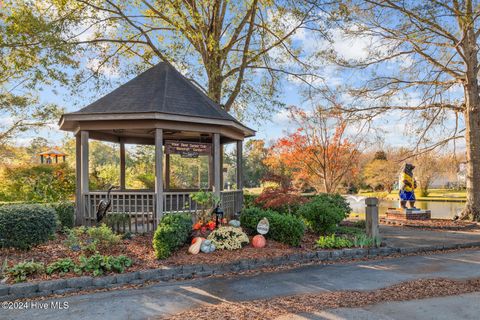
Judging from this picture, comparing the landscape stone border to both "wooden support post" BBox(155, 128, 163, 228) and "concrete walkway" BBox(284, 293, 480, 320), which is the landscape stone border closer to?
"concrete walkway" BBox(284, 293, 480, 320)

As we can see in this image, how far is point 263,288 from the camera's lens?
5.06 meters

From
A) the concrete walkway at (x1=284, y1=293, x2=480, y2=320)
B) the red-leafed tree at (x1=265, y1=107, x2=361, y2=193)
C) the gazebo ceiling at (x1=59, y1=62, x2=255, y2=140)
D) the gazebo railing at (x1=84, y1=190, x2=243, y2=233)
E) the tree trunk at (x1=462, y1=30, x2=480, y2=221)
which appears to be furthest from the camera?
the red-leafed tree at (x1=265, y1=107, x2=361, y2=193)

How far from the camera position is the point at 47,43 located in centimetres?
1105

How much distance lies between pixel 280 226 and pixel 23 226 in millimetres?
5034

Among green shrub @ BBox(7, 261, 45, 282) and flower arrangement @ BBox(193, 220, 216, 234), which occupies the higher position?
flower arrangement @ BBox(193, 220, 216, 234)

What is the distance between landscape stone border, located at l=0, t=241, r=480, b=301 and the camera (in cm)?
490

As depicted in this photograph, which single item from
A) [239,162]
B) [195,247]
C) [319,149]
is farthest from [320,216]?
[319,149]

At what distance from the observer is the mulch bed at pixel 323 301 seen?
13.2 feet

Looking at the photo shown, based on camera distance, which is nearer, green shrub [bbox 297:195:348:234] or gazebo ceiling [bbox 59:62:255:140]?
green shrub [bbox 297:195:348:234]

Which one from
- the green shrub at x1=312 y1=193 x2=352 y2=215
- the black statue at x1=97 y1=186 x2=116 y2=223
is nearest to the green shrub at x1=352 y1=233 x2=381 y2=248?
the green shrub at x1=312 y1=193 x2=352 y2=215

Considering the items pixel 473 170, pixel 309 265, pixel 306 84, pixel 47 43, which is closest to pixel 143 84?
pixel 47 43

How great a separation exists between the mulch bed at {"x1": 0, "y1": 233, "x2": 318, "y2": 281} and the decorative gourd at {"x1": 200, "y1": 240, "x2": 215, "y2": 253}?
0.11 metres

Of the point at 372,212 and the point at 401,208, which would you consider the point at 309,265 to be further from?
the point at 401,208

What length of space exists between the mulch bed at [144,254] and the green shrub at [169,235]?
15 cm
